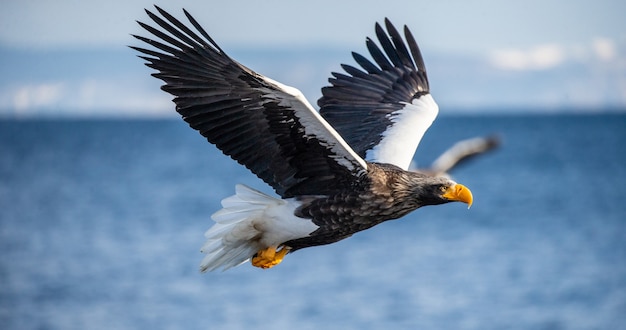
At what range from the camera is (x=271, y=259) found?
23.8 feet

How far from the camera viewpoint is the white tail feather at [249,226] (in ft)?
23.3

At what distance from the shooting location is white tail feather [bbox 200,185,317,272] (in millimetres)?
7113

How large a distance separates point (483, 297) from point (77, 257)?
913 centimetres

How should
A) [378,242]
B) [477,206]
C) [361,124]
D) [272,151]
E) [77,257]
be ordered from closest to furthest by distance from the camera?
[272,151] < [361,124] < [77,257] < [378,242] < [477,206]

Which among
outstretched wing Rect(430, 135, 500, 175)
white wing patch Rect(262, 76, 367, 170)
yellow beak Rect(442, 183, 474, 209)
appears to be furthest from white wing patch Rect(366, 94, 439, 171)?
outstretched wing Rect(430, 135, 500, 175)

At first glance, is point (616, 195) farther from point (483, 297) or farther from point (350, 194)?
point (350, 194)

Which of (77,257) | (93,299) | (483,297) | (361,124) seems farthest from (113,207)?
(361,124)

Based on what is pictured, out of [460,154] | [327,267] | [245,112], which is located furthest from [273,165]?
[327,267]

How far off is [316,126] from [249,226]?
A: 987 millimetres

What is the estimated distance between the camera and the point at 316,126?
21.7 feet

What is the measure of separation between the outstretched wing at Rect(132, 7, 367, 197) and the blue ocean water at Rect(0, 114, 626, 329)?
845 cm

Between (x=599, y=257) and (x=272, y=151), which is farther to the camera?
(x=599, y=257)

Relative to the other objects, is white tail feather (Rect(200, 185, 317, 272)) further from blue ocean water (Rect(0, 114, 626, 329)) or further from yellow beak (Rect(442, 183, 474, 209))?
blue ocean water (Rect(0, 114, 626, 329))

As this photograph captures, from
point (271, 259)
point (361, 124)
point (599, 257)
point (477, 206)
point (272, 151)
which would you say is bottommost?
point (271, 259)
